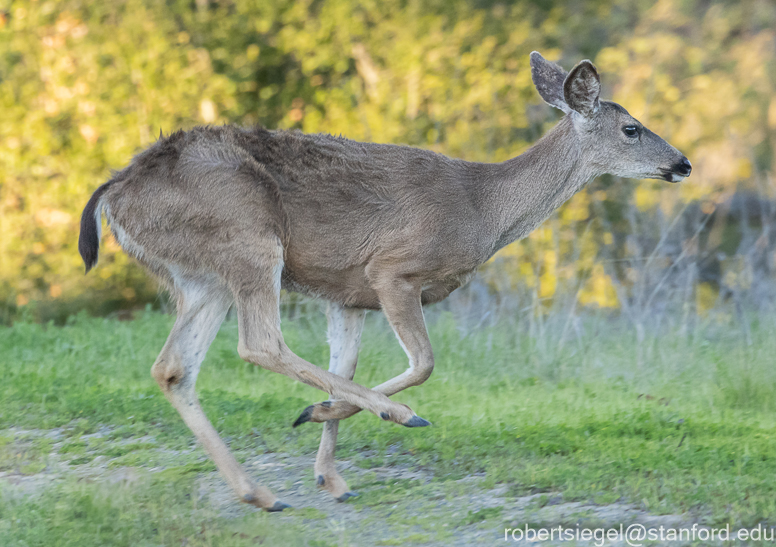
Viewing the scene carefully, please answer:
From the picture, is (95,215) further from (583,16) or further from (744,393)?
(583,16)

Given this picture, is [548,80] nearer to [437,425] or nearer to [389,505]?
[437,425]

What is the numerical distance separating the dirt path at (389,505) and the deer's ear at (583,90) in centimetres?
230

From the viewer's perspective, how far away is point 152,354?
26.0 ft

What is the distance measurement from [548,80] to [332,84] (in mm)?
8833

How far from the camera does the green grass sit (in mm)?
4359

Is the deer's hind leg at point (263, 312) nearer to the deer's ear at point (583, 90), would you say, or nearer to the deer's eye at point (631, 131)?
the deer's ear at point (583, 90)

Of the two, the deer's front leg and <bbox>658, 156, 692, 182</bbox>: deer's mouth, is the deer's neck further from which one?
the deer's front leg

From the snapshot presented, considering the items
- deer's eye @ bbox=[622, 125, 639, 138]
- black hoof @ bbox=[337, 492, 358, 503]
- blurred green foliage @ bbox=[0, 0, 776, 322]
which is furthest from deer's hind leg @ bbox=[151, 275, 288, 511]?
blurred green foliage @ bbox=[0, 0, 776, 322]

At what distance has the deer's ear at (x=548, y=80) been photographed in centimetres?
598

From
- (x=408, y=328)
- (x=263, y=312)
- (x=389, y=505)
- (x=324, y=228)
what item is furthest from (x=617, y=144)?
(x=389, y=505)

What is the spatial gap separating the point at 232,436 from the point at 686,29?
11.9m

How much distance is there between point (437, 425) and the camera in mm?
5906

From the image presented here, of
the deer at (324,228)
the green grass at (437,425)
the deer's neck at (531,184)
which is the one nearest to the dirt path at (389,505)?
the green grass at (437,425)

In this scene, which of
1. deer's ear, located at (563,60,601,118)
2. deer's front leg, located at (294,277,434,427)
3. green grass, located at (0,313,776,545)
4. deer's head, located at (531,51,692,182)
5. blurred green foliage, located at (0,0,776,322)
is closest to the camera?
green grass, located at (0,313,776,545)
